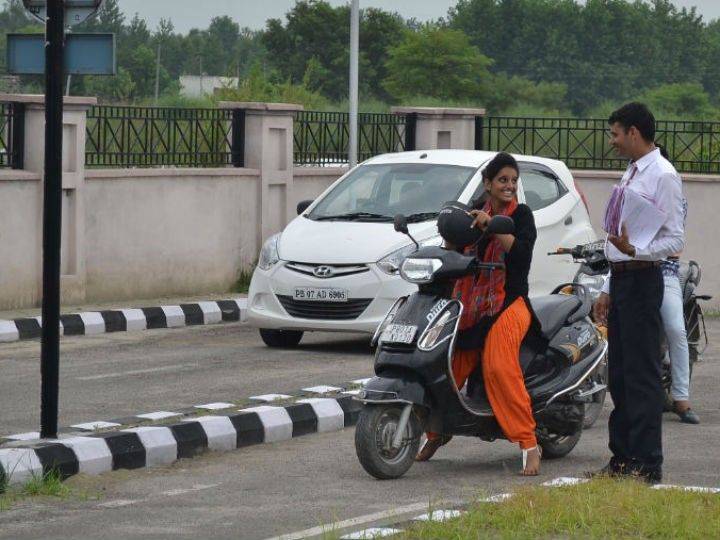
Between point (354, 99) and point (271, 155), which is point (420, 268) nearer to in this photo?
point (271, 155)

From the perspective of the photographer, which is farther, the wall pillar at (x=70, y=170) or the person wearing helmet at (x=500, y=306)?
the wall pillar at (x=70, y=170)

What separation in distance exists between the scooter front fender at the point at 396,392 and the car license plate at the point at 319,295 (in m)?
5.19

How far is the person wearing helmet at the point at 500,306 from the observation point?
8289 mm

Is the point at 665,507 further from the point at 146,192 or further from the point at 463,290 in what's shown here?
the point at 146,192

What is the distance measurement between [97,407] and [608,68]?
9120 centimetres

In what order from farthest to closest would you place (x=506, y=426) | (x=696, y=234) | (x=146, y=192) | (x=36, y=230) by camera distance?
(x=696, y=234), (x=146, y=192), (x=36, y=230), (x=506, y=426)

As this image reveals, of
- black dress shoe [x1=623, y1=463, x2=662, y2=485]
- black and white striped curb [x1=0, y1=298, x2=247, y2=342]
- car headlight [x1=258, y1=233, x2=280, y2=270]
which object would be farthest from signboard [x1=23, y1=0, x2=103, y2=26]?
black and white striped curb [x1=0, y1=298, x2=247, y2=342]

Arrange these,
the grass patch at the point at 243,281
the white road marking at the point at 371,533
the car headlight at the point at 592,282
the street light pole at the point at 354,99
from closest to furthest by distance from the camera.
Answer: the white road marking at the point at 371,533 → the car headlight at the point at 592,282 → the grass patch at the point at 243,281 → the street light pole at the point at 354,99

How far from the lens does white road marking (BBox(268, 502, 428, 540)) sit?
6537 mm

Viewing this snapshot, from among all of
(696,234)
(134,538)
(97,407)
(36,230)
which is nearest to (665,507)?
(134,538)

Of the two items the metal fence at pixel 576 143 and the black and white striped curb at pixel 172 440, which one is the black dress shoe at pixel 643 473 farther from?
the metal fence at pixel 576 143

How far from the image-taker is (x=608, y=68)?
99312 mm

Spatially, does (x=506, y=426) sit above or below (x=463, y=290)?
below

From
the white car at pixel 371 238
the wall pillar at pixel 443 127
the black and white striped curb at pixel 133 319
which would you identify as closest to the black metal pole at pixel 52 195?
the white car at pixel 371 238
